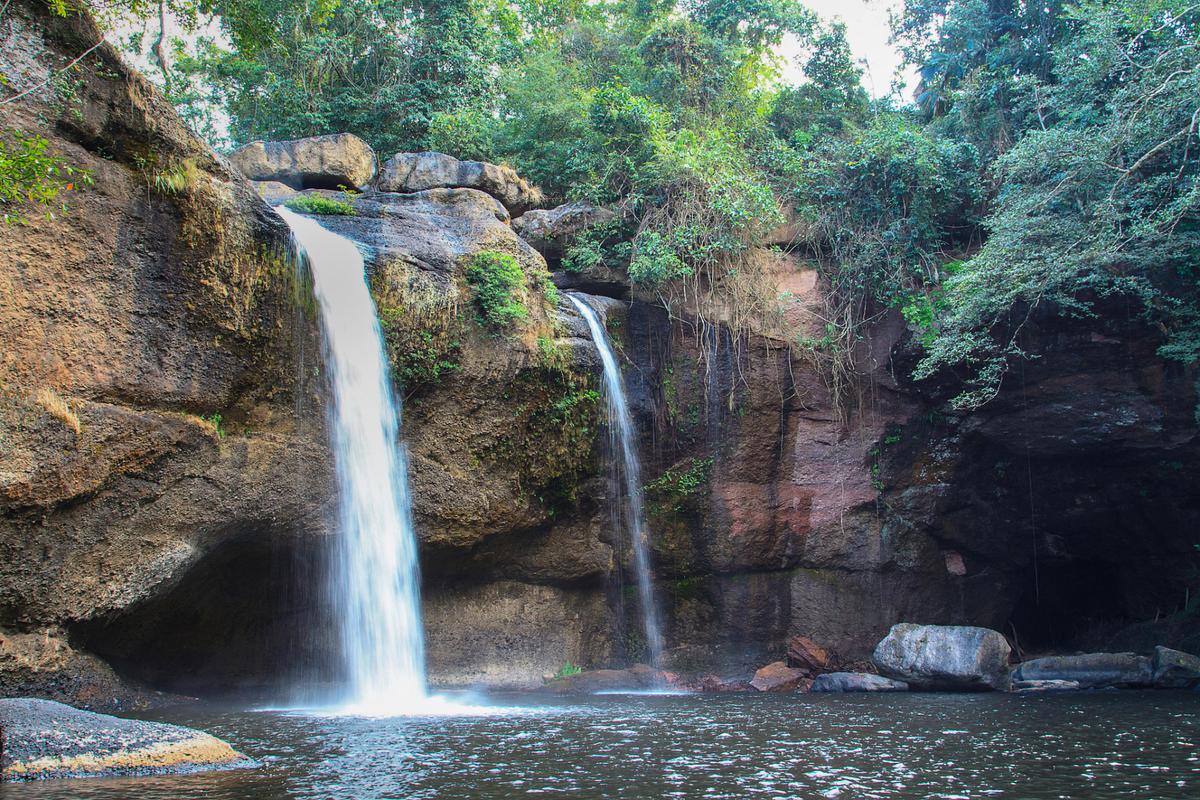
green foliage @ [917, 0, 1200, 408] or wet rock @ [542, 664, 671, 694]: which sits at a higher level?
green foliage @ [917, 0, 1200, 408]

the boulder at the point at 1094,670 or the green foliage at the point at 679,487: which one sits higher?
the green foliage at the point at 679,487

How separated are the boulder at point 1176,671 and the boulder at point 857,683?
3.35m

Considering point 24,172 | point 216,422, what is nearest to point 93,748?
point 24,172

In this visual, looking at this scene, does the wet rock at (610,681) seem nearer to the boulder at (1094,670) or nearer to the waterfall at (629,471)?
the waterfall at (629,471)

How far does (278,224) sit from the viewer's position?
33.9 ft

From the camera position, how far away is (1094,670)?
12.2 meters

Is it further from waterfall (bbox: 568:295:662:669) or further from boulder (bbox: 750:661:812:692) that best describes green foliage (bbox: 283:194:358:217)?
boulder (bbox: 750:661:812:692)

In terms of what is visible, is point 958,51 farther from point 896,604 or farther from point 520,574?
point 520,574

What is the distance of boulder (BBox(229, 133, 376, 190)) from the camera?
14383 mm

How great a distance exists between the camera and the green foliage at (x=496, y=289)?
1199 centimetres

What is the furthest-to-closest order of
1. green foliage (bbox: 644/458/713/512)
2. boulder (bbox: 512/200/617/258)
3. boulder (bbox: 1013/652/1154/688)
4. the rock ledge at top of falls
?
boulder (bbox: 512/200/617/258), green foliage (bbox: 644/458/713/512), boulder (bbox: 1013/652/1154/688), the rock ledge at top of falls

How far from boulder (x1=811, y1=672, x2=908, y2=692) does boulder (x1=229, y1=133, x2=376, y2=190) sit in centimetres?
1081

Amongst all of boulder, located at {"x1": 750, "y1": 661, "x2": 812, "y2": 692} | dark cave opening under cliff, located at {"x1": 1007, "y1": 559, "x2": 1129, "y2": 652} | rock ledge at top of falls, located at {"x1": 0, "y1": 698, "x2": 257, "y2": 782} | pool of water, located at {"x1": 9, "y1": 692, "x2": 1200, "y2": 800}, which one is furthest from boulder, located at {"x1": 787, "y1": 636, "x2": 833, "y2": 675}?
rock ledge at top of falls, located at {"x1": 0, "y1": 698, "x2": 257, "y2": 782}

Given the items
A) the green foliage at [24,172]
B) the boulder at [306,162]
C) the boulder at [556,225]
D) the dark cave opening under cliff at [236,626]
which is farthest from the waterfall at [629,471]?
the green foliage at [24,172]
